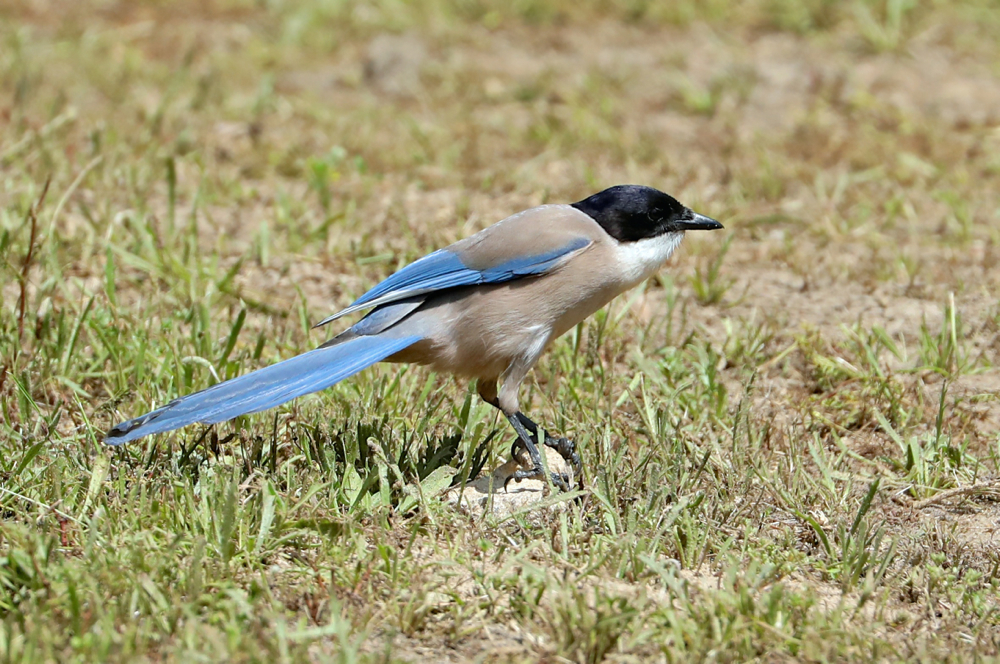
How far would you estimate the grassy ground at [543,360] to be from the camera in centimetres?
325

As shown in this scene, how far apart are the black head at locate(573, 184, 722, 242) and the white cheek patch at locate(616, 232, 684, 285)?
22 mm

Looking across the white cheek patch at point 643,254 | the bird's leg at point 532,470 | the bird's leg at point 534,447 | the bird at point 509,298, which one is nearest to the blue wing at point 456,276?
the bird at point 509,298

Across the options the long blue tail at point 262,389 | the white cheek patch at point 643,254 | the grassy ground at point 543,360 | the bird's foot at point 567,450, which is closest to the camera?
the grassy ground at point 543,360

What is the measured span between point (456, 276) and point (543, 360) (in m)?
0.96

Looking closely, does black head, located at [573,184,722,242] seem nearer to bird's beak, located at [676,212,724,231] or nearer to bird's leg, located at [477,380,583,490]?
bird's beak, located at [676,212,724,231]

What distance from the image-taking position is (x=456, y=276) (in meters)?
4.21

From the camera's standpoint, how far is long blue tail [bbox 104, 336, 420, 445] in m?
3.52

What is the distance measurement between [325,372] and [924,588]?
189 cm

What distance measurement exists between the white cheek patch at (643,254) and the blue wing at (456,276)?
6.6 inches

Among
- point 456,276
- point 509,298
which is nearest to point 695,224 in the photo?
point 509,298

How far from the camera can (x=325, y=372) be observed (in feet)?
12.4

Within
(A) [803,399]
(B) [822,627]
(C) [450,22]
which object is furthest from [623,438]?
(C) [450,22]

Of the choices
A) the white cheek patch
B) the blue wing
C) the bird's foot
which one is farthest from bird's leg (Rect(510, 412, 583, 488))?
the white cheek patch

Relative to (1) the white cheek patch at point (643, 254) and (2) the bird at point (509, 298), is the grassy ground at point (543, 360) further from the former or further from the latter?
(1) the white cheek patch at point (643, 254)
